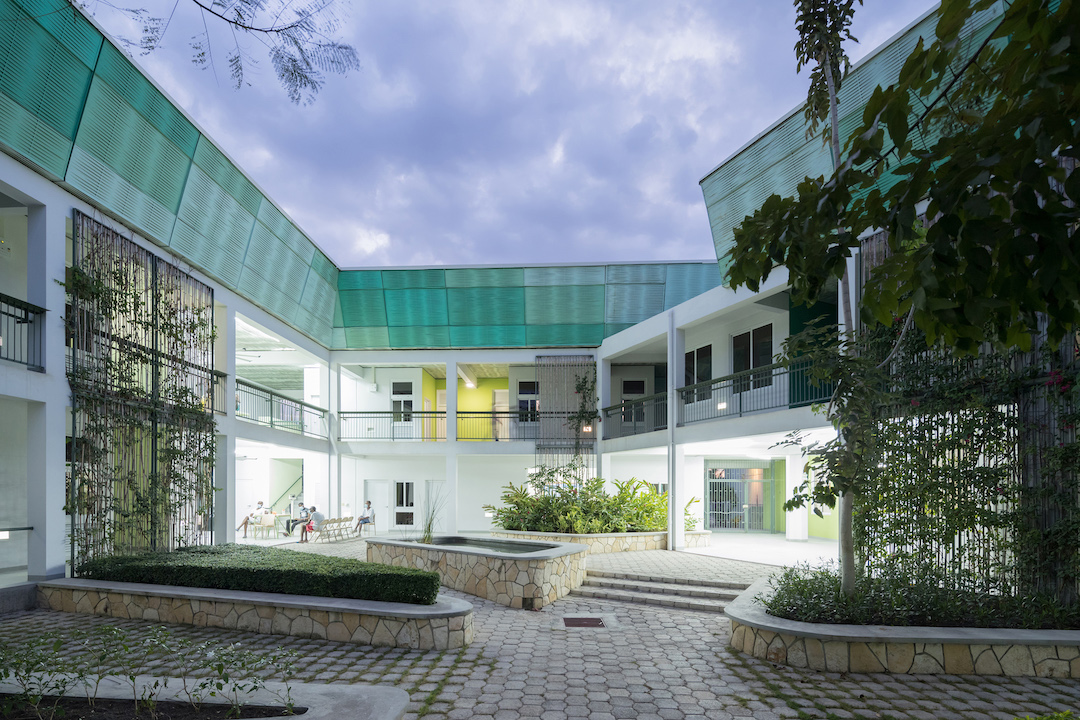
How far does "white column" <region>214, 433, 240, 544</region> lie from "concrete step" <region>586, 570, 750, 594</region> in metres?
7.19

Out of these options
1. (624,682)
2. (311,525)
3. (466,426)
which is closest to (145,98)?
(624,682)

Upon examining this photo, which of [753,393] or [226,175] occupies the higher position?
[226,175]

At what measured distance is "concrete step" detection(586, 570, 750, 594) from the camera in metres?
10.2

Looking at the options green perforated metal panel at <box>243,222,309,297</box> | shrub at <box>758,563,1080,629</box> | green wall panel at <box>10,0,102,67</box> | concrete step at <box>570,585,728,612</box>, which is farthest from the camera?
green perforated metal panel at <box>243,222,309,297</box>

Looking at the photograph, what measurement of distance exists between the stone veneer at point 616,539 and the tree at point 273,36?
10795 millimetres

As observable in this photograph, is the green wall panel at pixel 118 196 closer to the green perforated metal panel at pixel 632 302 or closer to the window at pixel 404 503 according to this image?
the green perforated metal panel at pixel 632 302

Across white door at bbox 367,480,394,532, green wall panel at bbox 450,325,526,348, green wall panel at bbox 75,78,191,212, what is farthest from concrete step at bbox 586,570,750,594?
white door at bbox 367,480,394,532

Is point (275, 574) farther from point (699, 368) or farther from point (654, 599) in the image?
point (699, 368)

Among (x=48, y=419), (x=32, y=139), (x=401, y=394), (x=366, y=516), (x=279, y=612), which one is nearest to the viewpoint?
(x=279, y=612)

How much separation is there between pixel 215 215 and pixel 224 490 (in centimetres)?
524

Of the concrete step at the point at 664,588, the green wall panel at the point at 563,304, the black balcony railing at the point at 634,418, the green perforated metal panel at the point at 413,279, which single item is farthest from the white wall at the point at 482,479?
the concrete step at the point at 664,588

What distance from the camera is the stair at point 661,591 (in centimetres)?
977

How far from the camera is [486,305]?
66.1 ft

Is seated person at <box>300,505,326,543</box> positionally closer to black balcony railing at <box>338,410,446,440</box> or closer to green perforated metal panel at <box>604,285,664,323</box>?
black balcony railing at <box>338,410,446,440</box>
